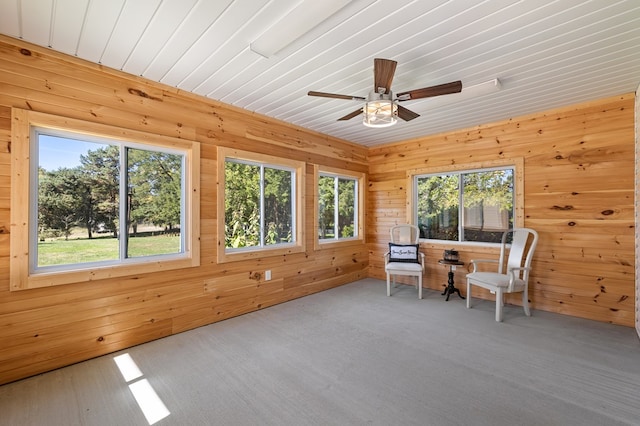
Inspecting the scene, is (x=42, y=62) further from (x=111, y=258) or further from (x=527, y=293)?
(x=527, y=293)

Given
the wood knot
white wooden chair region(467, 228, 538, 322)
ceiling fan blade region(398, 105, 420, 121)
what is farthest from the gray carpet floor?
the wood knot

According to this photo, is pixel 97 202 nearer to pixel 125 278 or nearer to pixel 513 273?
pixel 125 278

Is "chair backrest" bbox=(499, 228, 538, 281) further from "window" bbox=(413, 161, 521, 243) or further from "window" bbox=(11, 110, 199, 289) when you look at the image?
"window" bbox=(11, 110, 199, 289)

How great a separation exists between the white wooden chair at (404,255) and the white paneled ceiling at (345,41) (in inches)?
93.8

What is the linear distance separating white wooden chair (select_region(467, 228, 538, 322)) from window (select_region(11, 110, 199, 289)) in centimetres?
359

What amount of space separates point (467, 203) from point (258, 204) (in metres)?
3.39

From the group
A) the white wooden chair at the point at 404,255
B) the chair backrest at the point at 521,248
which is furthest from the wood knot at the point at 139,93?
the chair backrest at the point at 521,248

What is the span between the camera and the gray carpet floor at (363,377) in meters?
1.77

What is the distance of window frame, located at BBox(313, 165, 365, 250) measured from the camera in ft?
15.0

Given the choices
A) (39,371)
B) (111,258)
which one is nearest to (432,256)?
(111,258)

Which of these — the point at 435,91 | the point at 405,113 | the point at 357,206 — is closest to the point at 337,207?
the point at 357,206

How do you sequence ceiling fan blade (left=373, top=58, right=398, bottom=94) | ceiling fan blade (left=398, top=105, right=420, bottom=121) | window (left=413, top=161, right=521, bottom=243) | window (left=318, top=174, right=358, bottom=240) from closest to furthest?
ceiling fan blade (left=373, top=58, right=398, bottom=94), ceiling fan blade (left=398, top=105, right=420, bottom=121), window (left=413, top=161, right=521, bottom=243), window (left=318, top=174, right=358, bottom=240)

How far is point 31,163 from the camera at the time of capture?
7.30ft

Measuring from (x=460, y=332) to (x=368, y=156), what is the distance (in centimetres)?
368
